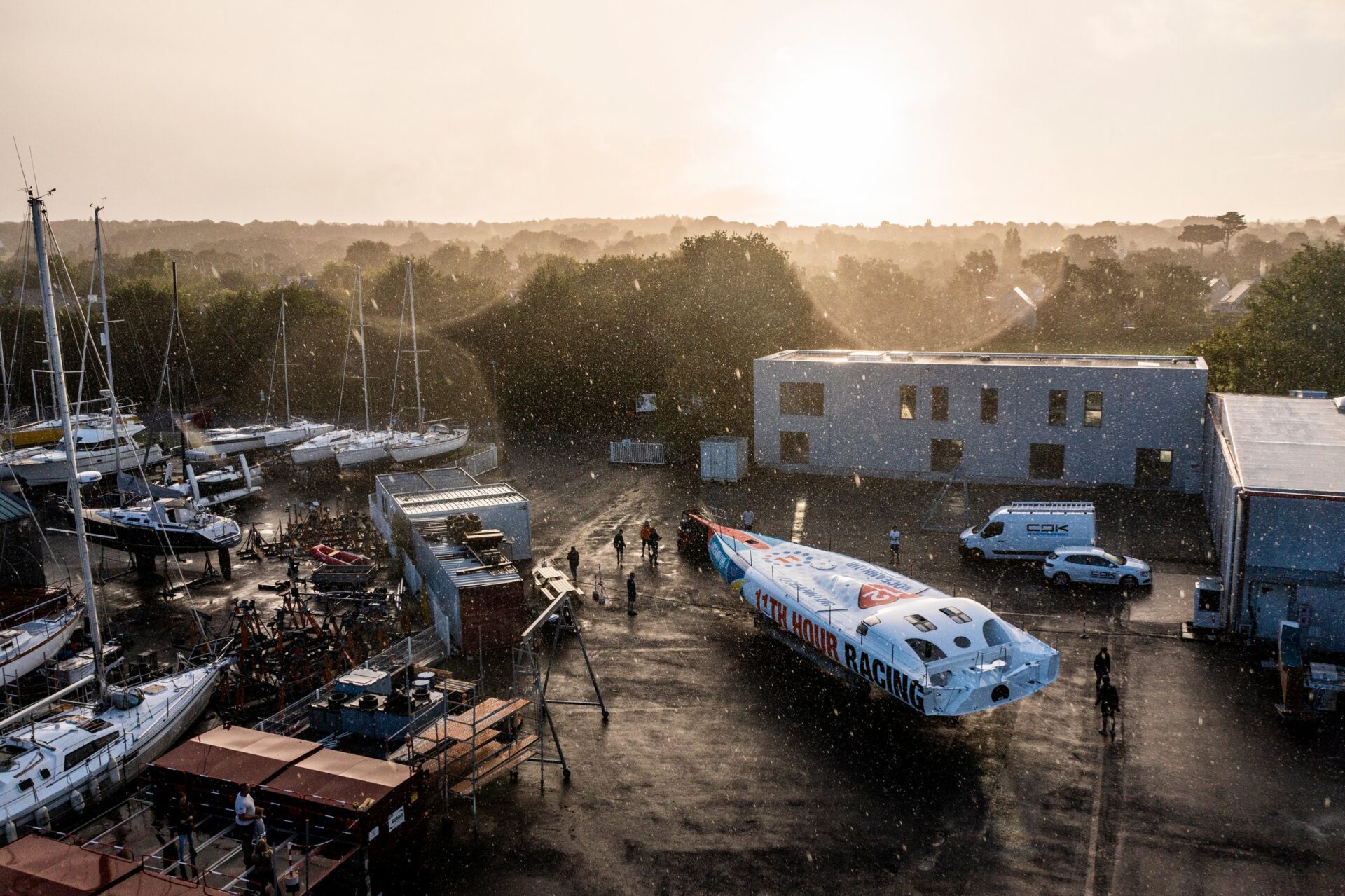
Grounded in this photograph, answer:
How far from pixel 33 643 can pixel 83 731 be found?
659 centimetres

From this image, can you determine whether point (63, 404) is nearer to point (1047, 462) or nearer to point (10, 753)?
point (10, 753)

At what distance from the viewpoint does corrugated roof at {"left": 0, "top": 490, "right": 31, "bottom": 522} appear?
28266 millimetres

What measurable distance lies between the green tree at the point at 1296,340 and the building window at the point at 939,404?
54.5ft

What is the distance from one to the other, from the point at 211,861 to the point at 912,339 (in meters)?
Answer: 91.7

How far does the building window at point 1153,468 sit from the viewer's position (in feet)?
132

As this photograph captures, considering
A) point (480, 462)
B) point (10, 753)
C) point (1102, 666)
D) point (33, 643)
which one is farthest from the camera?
point (480, 462)

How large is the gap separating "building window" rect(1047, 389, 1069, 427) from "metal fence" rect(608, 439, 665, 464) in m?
19.2

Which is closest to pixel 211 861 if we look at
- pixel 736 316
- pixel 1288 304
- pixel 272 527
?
pixel 272 527

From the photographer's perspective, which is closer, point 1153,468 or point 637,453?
point 1153,468

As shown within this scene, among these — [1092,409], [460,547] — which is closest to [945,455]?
[1092,409]

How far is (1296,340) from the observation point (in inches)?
1916

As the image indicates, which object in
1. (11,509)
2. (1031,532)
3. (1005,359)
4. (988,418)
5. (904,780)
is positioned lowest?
(904,780)

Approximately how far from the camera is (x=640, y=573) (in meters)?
32.2

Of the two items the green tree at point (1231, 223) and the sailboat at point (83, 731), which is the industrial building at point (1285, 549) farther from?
the green tree at point (1231, 223)
